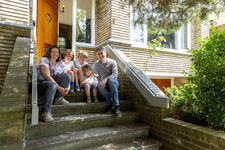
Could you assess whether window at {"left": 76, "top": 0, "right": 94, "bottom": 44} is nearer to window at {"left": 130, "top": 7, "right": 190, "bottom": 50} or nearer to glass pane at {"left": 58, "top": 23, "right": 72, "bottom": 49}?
window at {"left": 130, "top": 7, "right": 190, "bottom": 50}

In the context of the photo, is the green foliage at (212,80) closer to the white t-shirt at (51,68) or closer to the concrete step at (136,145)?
the concrete step at (136,145)

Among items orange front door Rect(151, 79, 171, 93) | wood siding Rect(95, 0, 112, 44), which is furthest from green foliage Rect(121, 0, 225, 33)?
orange front door Rect(151, 79, 171, 93)

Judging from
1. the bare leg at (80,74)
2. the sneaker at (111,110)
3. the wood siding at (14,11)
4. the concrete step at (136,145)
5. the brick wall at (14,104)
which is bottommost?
the concrete step at (136,145)

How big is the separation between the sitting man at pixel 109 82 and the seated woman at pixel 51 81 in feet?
2.10

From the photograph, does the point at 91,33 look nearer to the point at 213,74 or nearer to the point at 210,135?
the point at 213,74

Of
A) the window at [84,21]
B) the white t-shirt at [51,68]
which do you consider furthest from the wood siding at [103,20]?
the white t-shirt at [51,68]

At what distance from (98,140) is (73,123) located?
0.43 metres

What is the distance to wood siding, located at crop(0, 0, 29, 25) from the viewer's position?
329 centimetres

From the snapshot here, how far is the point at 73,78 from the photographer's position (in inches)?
109

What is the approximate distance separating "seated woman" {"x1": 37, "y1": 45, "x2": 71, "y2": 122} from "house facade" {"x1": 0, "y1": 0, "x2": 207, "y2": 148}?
90 cm

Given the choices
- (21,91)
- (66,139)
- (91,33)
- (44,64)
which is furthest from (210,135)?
(91,33)

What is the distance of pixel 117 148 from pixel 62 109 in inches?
40.4

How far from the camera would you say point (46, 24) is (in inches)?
183

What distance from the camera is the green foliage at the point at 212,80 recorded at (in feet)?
5.58
